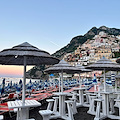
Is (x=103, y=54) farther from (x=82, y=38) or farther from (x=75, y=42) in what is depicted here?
(x=82, y=38)

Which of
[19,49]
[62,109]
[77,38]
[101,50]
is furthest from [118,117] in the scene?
[77,38]

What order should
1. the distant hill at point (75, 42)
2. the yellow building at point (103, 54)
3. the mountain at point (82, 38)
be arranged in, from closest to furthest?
1. the yellow building at point (103, 54)
2. the distant hill at point (75, 42)
3. the mountain at point (82, 38)

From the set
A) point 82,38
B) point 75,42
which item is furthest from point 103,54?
point 82,38

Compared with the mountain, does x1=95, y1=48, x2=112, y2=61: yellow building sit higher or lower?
lower

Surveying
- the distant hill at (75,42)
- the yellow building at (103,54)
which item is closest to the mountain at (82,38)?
the distant hill at (75,42)

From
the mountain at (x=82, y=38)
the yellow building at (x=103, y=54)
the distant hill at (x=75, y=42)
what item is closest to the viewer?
the yellow building at (x=103, y=54)

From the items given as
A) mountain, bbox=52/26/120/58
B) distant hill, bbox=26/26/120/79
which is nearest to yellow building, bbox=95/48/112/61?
distant hill, bbox=26/26/120/79

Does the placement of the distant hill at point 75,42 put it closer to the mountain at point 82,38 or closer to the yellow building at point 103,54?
the mountain at point 82,38

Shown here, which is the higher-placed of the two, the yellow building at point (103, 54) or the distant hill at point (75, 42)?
the distant hill at point (75, 42)

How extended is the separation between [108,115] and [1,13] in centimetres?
1096

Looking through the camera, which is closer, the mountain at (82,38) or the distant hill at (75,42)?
the distant hill at (75,42)

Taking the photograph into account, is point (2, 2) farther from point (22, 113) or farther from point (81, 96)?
point (22, 113)

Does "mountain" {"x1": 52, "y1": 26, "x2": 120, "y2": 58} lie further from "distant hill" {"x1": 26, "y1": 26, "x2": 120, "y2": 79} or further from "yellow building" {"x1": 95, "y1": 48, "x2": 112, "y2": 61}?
"yellow building" {"x1": 95, "y1": 48, "x2": 112, "y2": 61}

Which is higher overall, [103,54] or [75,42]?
[75,42]
